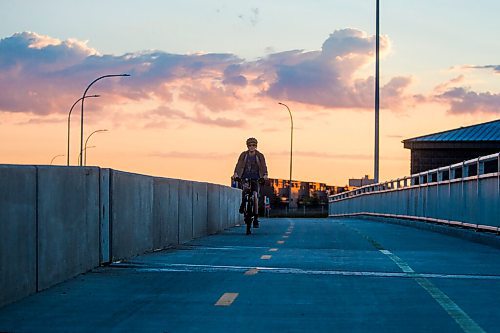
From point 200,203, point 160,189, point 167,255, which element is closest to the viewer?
point 167,255

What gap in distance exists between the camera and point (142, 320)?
793 cm

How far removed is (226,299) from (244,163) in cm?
1384

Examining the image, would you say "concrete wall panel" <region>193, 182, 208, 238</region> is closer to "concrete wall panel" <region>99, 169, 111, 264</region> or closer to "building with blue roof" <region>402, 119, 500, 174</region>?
"concrete wall panel" <region>99, 169, 111, 264</region>

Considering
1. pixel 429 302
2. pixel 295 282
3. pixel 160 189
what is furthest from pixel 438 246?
pixel 429 302

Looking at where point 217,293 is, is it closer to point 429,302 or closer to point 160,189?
point 429,302

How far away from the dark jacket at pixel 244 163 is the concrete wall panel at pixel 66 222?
10650mm

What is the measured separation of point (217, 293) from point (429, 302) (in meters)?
1.95

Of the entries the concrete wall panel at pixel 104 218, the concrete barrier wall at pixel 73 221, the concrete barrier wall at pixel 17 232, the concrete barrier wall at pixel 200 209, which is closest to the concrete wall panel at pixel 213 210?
the concrete barrier wall at pixel 200 209

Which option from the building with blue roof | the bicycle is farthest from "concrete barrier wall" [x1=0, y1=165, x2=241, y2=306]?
the building with blue roof

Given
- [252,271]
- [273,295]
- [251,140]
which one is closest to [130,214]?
[252,271]

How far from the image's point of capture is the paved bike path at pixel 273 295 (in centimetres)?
780

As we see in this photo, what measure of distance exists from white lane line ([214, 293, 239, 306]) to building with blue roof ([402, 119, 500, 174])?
63.8m

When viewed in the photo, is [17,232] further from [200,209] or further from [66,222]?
[200,209]

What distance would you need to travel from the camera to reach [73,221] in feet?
36.8
